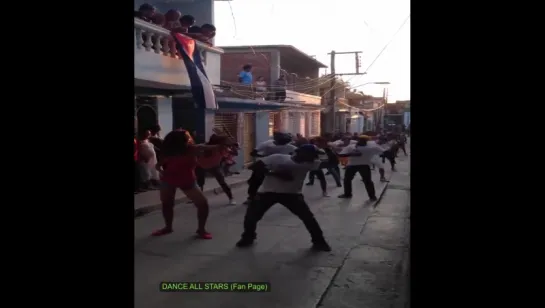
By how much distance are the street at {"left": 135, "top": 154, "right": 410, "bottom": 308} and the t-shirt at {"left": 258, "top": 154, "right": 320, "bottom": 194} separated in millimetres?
672

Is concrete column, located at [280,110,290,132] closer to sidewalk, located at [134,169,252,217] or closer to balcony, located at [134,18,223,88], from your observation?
sidewalk, located at [134,169,252,217]

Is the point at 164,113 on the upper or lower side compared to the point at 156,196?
upper

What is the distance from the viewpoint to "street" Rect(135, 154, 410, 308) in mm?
3641

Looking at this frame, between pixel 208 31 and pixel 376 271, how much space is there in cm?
735

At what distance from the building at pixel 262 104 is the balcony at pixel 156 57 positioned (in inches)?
42.4

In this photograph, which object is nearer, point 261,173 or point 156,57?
point 261,173

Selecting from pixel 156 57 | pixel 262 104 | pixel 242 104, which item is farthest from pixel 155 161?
pixel 262 104

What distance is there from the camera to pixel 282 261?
4.70 m

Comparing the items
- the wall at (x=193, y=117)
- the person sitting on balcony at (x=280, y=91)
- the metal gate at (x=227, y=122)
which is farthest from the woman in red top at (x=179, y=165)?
the person sitting on balcony at (x=280, y=91)

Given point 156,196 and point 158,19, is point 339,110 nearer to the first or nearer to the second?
point 158,19
